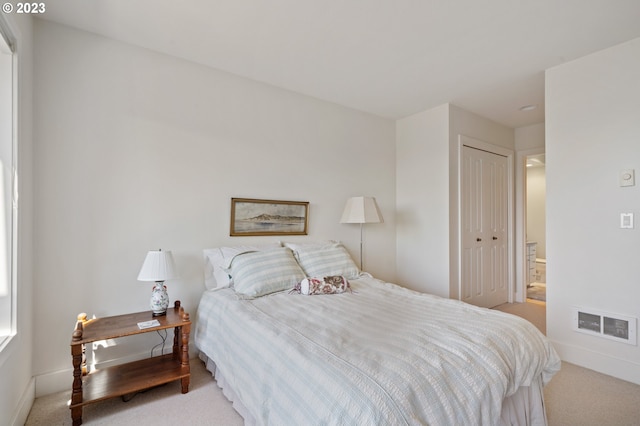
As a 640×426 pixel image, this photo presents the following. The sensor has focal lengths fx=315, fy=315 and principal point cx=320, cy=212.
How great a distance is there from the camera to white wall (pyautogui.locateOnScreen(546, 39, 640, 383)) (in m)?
2.37

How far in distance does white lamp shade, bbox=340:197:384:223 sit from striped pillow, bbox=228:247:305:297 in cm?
93

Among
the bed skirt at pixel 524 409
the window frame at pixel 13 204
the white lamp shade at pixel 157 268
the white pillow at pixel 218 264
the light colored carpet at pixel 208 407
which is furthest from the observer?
the white pillow at pixel 218 264

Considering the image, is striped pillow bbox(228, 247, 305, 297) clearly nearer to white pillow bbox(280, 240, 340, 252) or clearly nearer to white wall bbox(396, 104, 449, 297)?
white pillow bbox(280, 240, 340, 252)

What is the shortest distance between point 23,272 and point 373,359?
6.72ft

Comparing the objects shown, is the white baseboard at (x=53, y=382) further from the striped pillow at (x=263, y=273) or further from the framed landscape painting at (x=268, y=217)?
the framed landscape painting at (x=268, y=217)

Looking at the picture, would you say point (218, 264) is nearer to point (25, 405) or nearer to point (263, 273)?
point (263, 273)

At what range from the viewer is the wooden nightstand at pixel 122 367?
1769 millimetres

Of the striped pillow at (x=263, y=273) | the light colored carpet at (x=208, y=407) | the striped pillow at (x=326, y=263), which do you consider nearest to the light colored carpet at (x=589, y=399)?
the light colored carpet at (x=208, y=407)

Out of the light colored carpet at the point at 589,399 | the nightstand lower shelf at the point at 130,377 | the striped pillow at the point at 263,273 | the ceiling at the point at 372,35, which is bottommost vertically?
the light colored carpet at the point at 589,399

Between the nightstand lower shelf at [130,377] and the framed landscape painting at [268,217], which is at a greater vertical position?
the framed landscape painting at [268,217]

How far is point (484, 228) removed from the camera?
13.1 ft

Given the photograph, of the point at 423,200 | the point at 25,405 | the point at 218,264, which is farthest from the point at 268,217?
the point at 25,405

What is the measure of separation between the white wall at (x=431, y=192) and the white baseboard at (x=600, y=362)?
1085mm

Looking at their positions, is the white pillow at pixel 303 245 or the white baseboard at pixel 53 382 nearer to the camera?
the white baseboard at pixel 53 382
